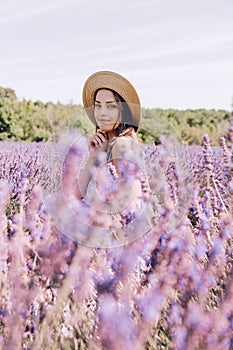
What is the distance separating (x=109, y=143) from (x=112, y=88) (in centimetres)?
24

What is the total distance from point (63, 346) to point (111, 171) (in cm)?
77

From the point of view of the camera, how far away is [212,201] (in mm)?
2432

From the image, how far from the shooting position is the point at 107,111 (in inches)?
90.5

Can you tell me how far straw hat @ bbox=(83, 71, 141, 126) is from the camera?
2.28 m

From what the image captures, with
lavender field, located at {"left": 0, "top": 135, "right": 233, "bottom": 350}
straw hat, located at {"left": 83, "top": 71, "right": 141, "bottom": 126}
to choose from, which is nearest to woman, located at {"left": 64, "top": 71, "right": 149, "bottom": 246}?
straw hat, located at {"left": 83, "top": 71, "right": 141, "bottom": 126}

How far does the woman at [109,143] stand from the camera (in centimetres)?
203

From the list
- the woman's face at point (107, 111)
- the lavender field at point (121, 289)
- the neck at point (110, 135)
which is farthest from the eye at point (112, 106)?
the lavender field at point (121, 289)

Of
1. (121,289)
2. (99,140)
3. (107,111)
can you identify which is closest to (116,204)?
(121,289)

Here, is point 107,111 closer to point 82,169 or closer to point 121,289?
point 82,169

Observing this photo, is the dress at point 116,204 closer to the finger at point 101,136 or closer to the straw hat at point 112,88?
the finger at point 101,136

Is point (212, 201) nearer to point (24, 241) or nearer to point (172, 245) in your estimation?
point (172, 245)

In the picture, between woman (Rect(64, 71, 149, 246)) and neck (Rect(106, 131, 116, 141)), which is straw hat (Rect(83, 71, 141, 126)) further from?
neck (Rect(106, 131, 116, 141))

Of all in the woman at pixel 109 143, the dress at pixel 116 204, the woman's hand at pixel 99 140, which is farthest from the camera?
the woman's hand at pixel 99 140

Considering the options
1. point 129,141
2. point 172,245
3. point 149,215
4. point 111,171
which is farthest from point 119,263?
point 129,141
